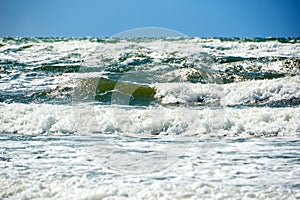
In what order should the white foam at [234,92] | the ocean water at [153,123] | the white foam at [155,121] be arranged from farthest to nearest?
1. the white foam at [234,92]
2. the white foam at [155,121]
3. the ocean water at [153,123]

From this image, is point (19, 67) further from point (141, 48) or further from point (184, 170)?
point (184, 170)

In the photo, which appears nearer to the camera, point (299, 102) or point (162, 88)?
point (299, 102)

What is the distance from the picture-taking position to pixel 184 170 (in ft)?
20.2

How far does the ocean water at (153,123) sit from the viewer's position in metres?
5.47

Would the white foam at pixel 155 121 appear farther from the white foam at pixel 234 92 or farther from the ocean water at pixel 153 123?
the white foam at pixel 234 92

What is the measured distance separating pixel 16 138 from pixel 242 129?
5108 mm

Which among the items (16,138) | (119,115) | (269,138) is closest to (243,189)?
(269,138)

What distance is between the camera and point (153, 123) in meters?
11.2

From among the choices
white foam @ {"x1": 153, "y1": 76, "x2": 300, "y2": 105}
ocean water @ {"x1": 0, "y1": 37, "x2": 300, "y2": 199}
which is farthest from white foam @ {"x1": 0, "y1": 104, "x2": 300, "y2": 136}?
white foam @ {"x1": 153, "y1": 76, "x2": 300, "y2": 105}

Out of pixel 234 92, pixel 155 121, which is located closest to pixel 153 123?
pixel 155 121

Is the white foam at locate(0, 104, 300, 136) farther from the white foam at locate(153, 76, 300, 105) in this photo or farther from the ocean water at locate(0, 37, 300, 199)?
the white foam at locate(153, 76, 300, 105)

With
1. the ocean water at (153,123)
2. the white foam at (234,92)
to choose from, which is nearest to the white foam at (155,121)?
the ocean water at (153,123)

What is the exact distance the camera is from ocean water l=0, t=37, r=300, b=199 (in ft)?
17.9

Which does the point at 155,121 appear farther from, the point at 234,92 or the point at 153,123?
the point at 234,92
